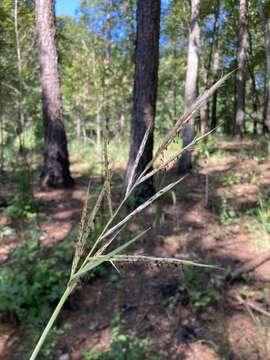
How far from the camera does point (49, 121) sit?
646 cm

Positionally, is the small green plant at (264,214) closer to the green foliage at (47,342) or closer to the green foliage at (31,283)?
the green foliage at (31,283)

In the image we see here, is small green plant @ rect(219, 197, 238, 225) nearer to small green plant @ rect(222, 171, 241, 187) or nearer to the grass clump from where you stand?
small green plant @ rect(222, 171, 241, 187)

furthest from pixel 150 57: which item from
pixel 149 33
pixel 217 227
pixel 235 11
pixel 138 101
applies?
pixel 235 11

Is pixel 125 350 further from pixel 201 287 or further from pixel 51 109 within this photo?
pixel 51 109

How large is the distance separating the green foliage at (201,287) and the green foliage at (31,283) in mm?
1226

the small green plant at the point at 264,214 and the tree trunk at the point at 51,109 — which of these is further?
the tree trunk at the point at 51,109

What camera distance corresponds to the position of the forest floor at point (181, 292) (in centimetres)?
286

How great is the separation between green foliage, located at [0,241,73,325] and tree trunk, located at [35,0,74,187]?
2.52 meters

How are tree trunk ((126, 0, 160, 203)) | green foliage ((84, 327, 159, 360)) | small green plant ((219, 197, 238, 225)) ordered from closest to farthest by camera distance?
1. green foliage ((84, 327, 159, 360))
2. small green plant ((219, 197, 238, 225))
3. tree trunk ((126, 0, 160, 203))

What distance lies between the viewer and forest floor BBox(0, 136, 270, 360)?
2.86 m

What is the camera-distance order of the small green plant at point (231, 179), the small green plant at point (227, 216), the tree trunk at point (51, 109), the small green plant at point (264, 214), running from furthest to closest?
the tree trunk at point (51, 109) < the small green plant at point (231, 179) < the small green plant at point (227, 216) < the small green plant at point (264, 214)

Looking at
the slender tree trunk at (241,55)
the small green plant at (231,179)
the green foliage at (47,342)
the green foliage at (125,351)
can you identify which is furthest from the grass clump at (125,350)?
the slender tree trunk at (241,55)

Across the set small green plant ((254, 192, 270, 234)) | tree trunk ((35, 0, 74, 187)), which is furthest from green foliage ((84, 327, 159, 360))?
tree trunk ((35, 0, 74, 187))

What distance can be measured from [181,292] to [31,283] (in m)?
1.51
